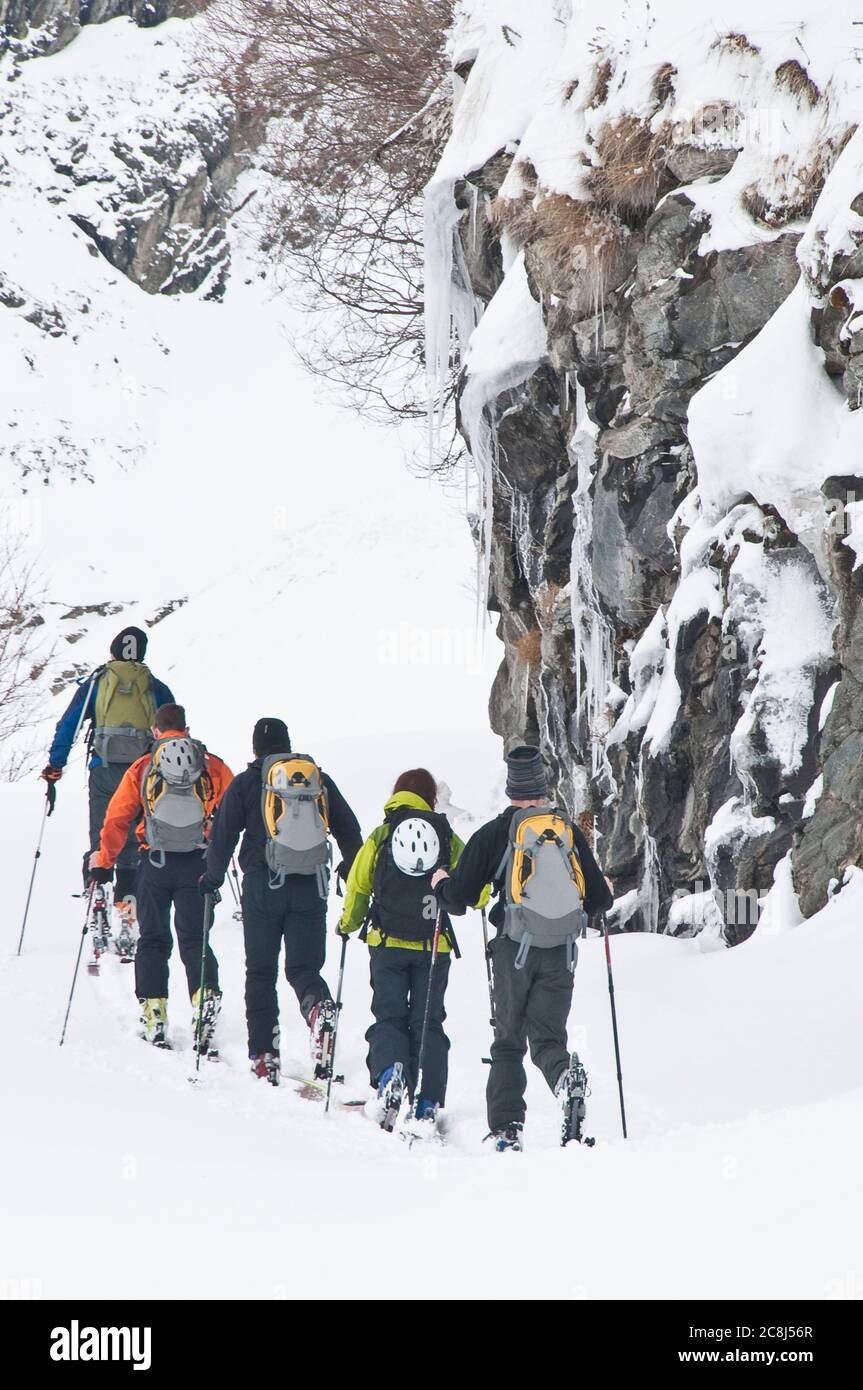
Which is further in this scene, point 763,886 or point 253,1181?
point 763,886

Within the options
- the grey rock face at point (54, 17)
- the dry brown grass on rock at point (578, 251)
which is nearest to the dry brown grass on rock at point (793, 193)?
the dry brown grass on rock at point (578, 251)

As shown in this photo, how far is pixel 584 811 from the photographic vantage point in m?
11.3

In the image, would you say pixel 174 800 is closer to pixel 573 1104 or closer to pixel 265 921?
pixel 265 921

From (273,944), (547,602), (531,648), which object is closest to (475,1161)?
(273,944)

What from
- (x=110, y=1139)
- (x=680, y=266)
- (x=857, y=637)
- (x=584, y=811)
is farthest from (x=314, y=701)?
(x=110, y=1139)

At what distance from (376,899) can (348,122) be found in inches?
472

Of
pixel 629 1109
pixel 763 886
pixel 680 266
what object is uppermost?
pixel 680 266

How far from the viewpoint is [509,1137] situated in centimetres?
511

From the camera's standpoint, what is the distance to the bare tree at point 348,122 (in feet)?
45.6

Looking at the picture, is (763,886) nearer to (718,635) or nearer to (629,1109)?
(718,635)

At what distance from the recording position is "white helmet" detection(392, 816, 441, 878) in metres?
5.67

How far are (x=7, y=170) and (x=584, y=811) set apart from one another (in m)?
51.6

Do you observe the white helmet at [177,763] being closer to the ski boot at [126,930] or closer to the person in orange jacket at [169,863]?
the person in orange jacket at [169,863]

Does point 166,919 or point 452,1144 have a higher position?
point 166,919
